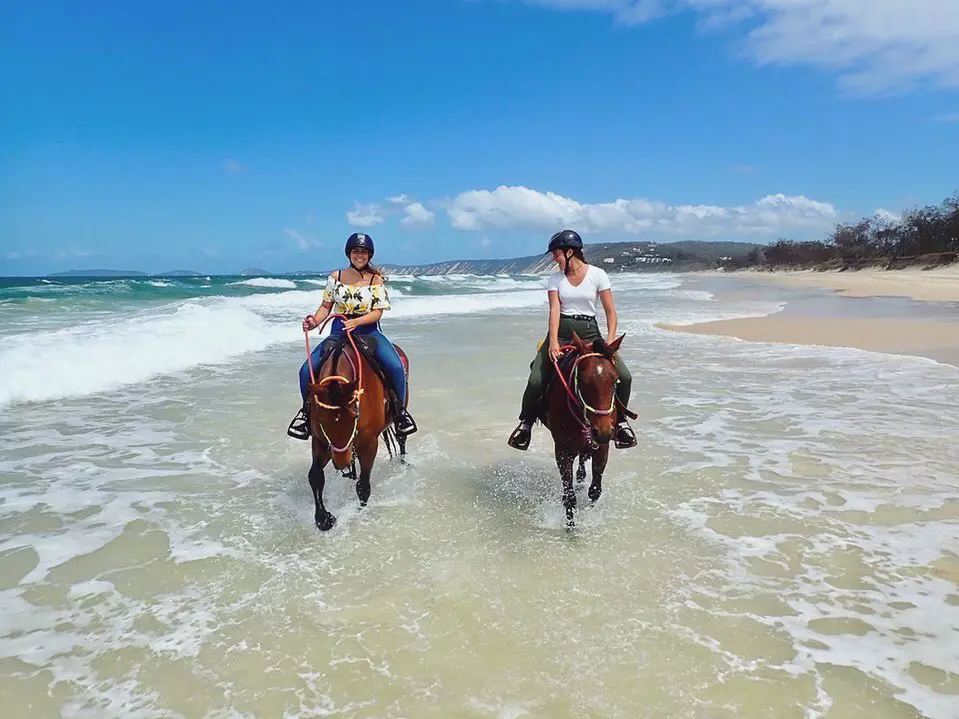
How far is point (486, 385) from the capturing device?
11195mm

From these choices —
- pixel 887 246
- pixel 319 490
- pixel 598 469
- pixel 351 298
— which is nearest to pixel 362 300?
pixel 351 298

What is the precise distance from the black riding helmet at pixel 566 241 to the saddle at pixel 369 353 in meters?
1.91

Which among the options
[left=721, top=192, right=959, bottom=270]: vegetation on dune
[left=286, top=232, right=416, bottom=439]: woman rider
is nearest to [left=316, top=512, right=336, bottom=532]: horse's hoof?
[left=286, top=232, right=416, bottom=439]: woman rider

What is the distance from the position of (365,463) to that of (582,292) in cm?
253

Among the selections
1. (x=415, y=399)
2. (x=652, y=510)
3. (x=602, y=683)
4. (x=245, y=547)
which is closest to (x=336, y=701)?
(x=602, y=683)

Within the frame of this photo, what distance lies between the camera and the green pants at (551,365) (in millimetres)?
5172

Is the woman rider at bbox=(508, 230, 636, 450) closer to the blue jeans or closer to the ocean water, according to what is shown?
the blue jeans

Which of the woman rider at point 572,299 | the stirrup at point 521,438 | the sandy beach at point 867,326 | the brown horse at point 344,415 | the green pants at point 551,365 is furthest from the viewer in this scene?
the sandy beach at point 867,326

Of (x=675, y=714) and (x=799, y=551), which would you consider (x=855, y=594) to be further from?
(x=675, y=714)

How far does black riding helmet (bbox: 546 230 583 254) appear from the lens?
17.2 ft

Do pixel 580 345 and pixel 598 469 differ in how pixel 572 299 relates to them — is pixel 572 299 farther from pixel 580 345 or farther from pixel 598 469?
pixel 598 469

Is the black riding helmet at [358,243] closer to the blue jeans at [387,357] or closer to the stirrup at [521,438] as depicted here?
the blue jeans at [387,357]

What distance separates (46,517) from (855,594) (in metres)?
6.69

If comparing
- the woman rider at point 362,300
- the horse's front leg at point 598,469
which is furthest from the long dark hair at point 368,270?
the horse's front leg at point 598,469
